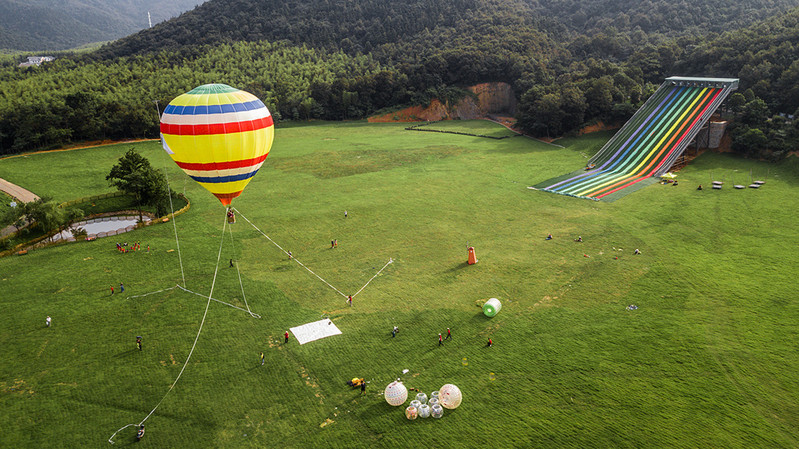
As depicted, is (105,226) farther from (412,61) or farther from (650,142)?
(412,61)

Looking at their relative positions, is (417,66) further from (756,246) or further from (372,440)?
(372,440)

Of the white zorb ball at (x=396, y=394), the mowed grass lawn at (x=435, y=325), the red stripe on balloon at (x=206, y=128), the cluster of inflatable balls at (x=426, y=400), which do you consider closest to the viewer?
the mowed grass lawn at (x=435, y=325)

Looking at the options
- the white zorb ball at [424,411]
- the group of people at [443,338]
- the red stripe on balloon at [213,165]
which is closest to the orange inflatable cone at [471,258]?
the group of people at [443,338]

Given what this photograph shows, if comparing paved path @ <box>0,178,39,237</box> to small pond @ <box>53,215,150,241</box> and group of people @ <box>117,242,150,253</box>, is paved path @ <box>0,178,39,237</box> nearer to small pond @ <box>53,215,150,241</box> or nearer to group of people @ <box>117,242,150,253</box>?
small pond @ <box>53,215,150,241</box>

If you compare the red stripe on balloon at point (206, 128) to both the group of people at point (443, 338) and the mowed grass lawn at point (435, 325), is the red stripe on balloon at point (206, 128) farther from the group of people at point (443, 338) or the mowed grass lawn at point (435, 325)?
the group of people at point (443, 338)

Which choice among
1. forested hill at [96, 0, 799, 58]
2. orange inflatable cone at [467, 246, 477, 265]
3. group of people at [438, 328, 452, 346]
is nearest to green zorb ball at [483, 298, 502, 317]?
group of people at [438, 328, 452, 346]
